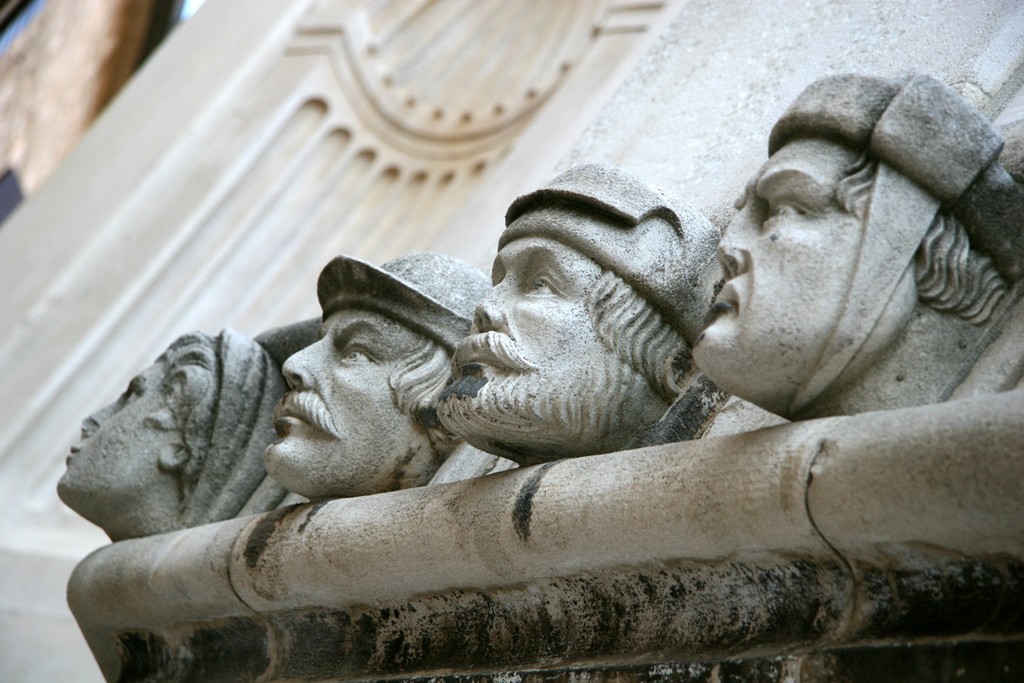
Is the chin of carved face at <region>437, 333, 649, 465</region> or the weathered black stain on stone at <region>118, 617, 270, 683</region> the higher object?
the chin of carved face at <region>437, 333, 649, 465</region>

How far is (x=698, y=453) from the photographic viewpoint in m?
1.45

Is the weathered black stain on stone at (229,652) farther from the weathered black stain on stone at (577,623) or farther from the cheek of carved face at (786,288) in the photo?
the cheek of carved face at (786,288)

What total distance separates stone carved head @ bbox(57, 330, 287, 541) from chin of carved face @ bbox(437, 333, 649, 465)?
0.78 metres

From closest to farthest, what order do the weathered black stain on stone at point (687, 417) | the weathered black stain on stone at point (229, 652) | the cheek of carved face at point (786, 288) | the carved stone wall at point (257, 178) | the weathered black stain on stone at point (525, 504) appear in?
the cheek of carved face at point (786, 288) → the weathered black stain on stone at point (525, 504) → the weathered black stain on stone at point (687, 417) → the weathered black stain on stone at point (229, 652) → the carved stone wall at point (257, 178)

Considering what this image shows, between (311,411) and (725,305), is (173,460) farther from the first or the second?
(725,305)

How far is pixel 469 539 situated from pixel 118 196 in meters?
2.95

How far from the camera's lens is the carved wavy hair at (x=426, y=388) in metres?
1.97

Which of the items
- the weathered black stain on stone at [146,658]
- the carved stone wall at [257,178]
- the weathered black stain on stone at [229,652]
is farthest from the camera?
the carved stone wall at [257,178]

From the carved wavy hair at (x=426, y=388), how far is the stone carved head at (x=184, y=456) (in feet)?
1.61

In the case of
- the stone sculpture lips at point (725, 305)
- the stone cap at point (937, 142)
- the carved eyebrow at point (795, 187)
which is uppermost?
the stone cap at point (937, 142)

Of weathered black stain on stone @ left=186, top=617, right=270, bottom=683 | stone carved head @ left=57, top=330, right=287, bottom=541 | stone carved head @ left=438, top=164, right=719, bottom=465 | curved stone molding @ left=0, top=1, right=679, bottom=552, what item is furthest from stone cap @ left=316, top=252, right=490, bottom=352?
curved stone molding @ left=0, top=1, right=679, bottom=552

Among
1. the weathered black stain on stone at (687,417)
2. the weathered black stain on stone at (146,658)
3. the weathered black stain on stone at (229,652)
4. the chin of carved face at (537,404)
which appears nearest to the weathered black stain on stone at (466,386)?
the chin of carved face at (537,404)

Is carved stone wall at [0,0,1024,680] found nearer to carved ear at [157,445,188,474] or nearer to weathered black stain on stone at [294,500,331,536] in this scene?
carved ear at [157,445,188,474]

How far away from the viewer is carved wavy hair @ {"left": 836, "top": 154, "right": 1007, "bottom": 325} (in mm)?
1449
